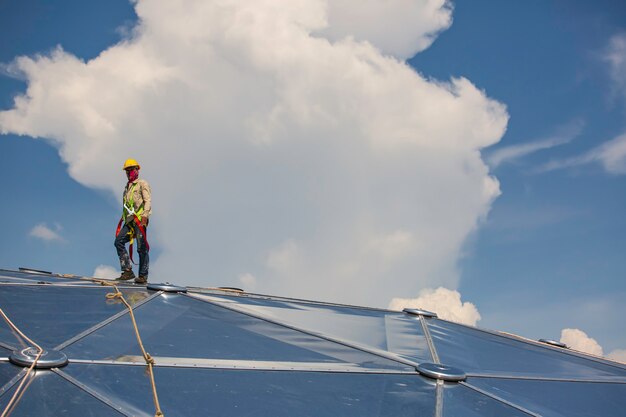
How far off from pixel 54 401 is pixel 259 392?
200 centimetres

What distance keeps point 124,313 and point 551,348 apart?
30.2 ft

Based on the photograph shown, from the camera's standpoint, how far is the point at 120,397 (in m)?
5.53

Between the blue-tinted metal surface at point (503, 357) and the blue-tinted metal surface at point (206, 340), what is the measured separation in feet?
6.32

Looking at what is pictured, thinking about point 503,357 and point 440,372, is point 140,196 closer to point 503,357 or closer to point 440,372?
point 503,357

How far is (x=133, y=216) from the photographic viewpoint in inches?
663

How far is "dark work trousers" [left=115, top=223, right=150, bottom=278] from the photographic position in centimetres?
1636

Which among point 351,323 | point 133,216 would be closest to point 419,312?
point 351,323

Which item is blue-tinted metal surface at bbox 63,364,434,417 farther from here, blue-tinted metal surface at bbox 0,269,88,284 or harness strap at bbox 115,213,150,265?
harness strap at bbox 115,213,150,265

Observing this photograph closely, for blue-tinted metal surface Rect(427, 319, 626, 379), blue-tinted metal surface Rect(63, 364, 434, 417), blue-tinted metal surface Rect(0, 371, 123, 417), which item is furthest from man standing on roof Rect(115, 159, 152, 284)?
blue-tinted metal surface Rect(0, 371, 123, 417)

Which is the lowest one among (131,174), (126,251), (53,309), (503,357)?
(53,309)

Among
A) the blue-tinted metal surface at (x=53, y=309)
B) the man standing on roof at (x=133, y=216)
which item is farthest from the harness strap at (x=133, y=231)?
the blue-tinted metal surface at (x=53, y=309)

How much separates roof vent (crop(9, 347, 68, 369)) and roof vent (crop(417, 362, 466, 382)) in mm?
4211

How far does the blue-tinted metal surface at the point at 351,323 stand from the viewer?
9633 millimetres

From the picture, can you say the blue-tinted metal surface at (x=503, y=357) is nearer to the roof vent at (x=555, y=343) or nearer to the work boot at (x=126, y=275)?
the roof vent at (x=555, y=343)
